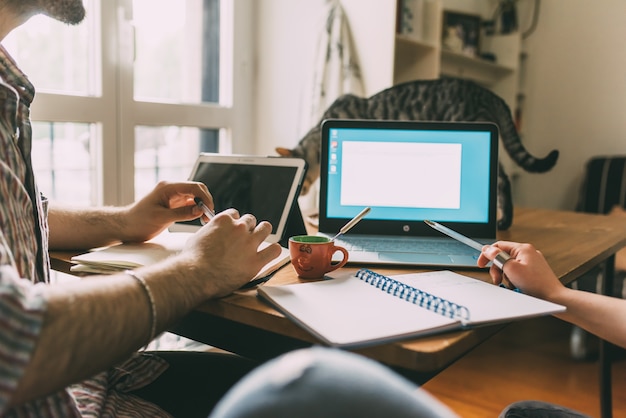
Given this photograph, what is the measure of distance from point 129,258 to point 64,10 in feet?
1.51

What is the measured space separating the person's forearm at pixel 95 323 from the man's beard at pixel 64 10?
53cm

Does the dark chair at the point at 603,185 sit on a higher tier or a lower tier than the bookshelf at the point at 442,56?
lower

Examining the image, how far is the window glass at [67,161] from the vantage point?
1.73 m

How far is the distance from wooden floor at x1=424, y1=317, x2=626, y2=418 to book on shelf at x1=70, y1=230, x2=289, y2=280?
1318 mm

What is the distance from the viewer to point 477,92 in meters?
→ 1.69

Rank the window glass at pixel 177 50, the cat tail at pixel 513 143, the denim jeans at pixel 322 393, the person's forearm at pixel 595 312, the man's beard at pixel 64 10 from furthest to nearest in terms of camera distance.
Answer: the window glass at pixel 177 50 → the cat tail at pixel 513 143 → the man's beard at pixel 64 10 → the person's forearm at pixel 595 312 → the denim jeans at pixel 322 393

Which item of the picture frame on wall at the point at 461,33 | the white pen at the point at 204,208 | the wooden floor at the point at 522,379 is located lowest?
the wooden floor at the point at 522,379

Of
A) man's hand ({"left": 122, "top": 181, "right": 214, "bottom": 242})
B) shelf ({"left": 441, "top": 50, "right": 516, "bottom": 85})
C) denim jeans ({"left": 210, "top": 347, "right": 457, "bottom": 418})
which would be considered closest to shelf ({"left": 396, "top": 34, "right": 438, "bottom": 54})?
shelf ({"left": 441, "top": 50, "right": 516, "bottom": 85})

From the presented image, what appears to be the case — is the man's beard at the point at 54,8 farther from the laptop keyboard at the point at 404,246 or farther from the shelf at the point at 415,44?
the shelf at the point at 415,44

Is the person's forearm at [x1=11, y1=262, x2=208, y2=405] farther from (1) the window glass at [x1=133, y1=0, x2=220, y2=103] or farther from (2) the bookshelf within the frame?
(2) the bookshelf

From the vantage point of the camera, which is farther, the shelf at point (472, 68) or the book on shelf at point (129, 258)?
the shelf at point (472, 68)

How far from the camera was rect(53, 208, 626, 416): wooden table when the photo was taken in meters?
0.60

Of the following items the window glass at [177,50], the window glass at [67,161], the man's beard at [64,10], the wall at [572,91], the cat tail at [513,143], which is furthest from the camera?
the wall at [572,91]

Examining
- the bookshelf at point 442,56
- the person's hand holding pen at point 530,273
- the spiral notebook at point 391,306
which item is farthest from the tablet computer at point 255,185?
the bookshelf at point 442,56
